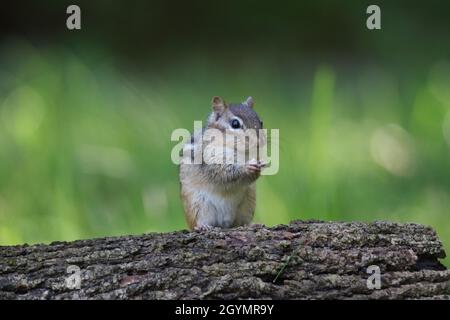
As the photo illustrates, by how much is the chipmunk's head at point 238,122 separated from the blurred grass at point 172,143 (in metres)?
0.60

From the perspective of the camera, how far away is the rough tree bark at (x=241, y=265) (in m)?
2.30

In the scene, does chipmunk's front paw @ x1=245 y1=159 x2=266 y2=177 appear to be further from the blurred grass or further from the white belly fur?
the blurred grass

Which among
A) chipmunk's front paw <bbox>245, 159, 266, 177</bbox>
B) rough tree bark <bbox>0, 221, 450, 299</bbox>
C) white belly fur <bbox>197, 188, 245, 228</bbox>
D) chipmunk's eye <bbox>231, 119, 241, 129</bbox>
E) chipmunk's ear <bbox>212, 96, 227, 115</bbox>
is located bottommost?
rough tree bark <bbox>0, 221, 450, 299</bbox>

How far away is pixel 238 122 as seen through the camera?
301cm

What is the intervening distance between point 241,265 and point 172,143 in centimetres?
169

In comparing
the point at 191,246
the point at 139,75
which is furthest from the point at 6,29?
the point at 191,246

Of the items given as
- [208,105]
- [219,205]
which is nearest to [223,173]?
[219,205]

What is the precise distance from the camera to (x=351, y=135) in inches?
161

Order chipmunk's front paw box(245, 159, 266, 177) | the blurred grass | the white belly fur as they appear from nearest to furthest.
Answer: chipmunk's front paw box(245, 159, 266, 177), the white belly fur, the blurred grass

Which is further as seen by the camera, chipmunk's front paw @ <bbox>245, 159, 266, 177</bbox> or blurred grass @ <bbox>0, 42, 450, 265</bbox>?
blurred grass @ <bbox>0, 42, 450, 265</bbox>

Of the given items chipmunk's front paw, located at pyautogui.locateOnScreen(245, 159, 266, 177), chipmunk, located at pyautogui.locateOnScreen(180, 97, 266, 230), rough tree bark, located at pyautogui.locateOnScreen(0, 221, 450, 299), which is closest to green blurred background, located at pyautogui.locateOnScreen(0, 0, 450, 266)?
chipmunk, located at pyautogui.locateOnScreen(180, 97, 266, 230)

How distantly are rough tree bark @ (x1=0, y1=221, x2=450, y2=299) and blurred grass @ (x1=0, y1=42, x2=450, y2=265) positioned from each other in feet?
3.35

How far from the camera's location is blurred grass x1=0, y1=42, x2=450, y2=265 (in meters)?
3.61

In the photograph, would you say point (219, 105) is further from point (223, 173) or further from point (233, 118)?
point (223, 173)
